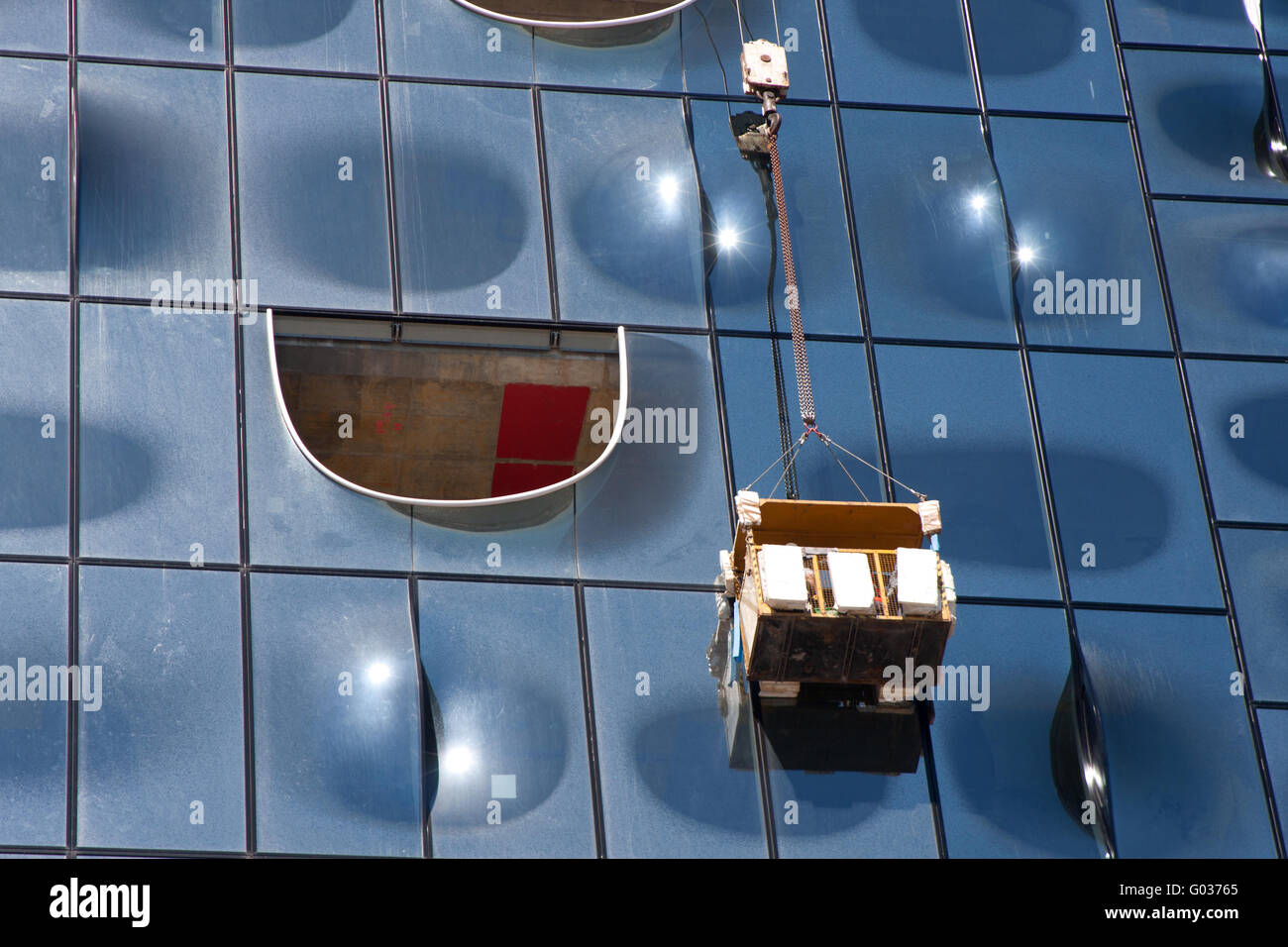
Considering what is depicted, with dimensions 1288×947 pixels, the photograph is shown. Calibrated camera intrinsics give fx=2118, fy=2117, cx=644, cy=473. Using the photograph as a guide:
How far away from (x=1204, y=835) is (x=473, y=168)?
1138 cm

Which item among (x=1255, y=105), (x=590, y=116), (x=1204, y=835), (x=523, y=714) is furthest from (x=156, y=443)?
(x=1255, y=105)

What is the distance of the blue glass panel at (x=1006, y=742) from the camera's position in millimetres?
21984

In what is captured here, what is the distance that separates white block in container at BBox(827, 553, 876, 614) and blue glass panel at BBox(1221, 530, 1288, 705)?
5247 millimetres

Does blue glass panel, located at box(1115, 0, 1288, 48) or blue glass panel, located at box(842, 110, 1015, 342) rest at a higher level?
blue glass panel, located at box(1115, 0, 1288, 48)

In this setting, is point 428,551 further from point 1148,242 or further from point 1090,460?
point 1148,242

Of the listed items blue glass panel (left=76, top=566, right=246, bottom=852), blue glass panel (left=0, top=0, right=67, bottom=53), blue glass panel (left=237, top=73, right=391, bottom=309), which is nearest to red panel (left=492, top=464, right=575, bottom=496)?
blue glass panel (left=237, top=73, right=391, bottom=309)

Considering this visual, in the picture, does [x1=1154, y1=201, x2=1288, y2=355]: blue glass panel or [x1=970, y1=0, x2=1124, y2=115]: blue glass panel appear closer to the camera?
[x1=1154, y1=201, x2=1288, y2=355]: blue glass panel

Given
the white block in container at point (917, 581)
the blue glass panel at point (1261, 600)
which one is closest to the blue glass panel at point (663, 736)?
the white block in container at point (917, 581)

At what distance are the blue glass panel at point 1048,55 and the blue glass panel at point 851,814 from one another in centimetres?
959

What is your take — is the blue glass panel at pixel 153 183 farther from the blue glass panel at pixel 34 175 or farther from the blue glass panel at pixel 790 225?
the blue glass panel at pixel 790 225

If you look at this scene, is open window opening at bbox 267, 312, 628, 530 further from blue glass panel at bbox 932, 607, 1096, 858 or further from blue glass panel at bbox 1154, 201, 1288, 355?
blue glass panel at bbox 1154, 201, 1288, 355

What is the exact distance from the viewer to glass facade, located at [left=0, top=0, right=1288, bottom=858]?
21641 millimetres

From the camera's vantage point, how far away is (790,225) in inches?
1009

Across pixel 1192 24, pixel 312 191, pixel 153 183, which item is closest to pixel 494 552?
pixel 312 191
